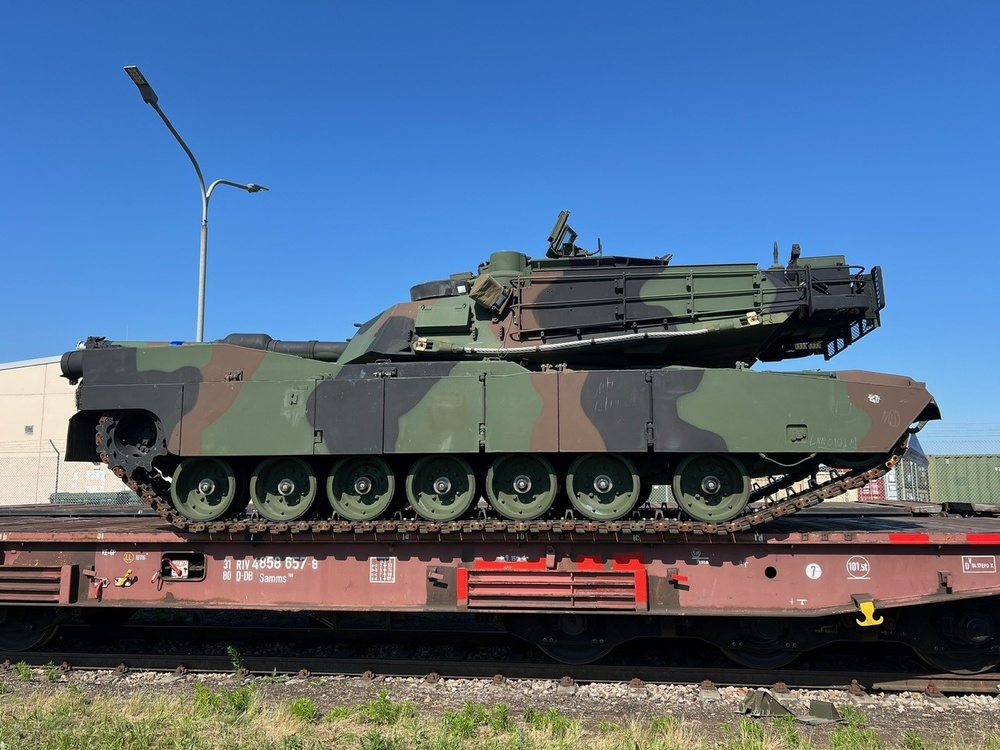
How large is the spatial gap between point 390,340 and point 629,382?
351cm

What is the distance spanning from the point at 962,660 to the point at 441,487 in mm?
6806

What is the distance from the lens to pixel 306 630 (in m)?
10.2

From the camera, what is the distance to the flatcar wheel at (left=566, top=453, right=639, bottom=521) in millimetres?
8469

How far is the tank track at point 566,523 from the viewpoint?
25.9 feet

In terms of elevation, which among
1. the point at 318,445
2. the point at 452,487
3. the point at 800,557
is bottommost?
the point at 800,557

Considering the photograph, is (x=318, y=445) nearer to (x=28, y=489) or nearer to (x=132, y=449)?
(x=132, y=449)

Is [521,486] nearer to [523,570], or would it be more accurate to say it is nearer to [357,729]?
[523,570]

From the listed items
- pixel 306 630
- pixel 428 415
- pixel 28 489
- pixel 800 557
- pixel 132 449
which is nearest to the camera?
pixel 800 557

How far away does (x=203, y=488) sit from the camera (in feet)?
30.2

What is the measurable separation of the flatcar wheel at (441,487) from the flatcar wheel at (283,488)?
1.42 meters

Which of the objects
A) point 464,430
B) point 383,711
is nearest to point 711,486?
point 464,430

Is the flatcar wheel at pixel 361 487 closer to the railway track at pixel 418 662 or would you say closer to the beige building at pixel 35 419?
the railway track at pixel 418 662

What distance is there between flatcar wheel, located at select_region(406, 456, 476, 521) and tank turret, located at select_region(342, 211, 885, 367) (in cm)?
156

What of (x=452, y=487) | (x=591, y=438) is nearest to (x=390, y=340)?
(x=452, y=487)
